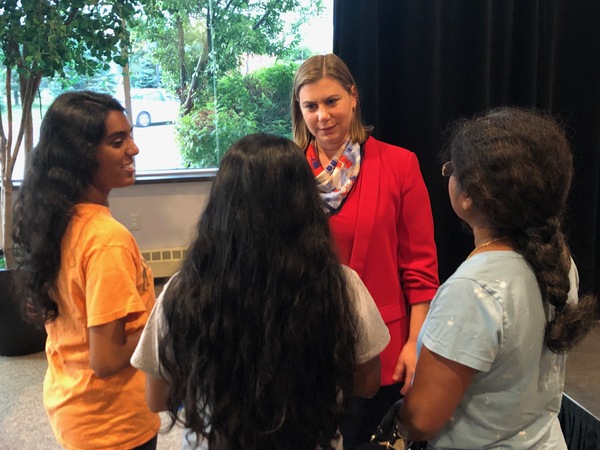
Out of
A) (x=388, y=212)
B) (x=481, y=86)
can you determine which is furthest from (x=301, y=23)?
(x=388, y=212)

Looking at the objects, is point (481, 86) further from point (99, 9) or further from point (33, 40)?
point (33, 40)

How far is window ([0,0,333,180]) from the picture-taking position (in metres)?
3.48

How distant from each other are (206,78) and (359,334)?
3.01 m

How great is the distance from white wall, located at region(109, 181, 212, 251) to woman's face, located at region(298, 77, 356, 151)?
2.18 metres

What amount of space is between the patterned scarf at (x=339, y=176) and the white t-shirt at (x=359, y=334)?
46cm

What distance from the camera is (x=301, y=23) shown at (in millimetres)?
3492

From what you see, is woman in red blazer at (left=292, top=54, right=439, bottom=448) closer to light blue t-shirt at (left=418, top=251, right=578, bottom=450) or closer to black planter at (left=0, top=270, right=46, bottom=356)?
light blue t-shirt at (left=418, top=251, right=578, bottom=450)

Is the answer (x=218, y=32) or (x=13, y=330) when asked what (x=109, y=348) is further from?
(x=218, y=32)

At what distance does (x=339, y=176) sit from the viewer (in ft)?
4.43

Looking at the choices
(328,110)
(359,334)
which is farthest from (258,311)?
(328,110)

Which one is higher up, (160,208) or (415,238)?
(415,238)

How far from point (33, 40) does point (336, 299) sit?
7.29 ft

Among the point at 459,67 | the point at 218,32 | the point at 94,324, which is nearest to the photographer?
the point at 94,324

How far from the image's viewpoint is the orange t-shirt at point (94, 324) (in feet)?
3.47
